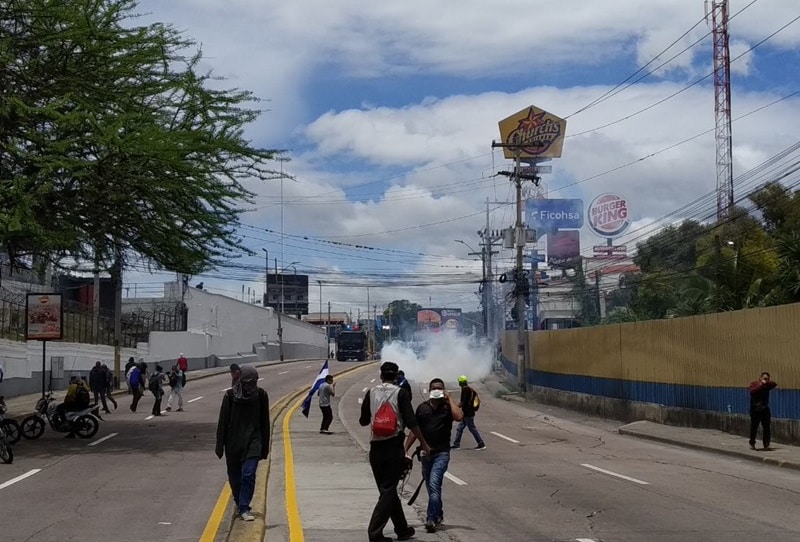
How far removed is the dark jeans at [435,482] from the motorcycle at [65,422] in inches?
593

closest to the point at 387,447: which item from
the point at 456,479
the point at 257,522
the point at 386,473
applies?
the point at 386,473

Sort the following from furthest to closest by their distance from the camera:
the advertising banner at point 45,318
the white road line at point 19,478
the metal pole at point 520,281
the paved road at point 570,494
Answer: the metal pole at point 520,281 → the advertising banner at point 45,318 → the white road line at point 19,478 → the paved road at point 570,494

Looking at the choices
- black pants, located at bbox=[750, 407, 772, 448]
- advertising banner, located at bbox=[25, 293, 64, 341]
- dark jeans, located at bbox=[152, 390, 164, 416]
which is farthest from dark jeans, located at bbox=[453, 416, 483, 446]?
advertising banner, located at bbox=[25, 293, 64, 341]

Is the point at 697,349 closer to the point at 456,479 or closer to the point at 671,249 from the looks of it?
the point at 456,479

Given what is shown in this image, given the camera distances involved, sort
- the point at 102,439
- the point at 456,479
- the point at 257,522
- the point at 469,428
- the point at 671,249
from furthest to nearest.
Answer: the point at 671,249 < the point at 102,439 < the point at 469,428 < the point at 456,479 < the point at 257,522

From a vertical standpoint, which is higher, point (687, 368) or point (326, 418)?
point (687, 368)

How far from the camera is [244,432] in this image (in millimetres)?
10734

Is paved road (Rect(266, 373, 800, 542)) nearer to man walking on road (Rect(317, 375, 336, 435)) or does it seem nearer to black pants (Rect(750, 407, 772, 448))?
man walking on road (Rect(317, 375, 336, 435))

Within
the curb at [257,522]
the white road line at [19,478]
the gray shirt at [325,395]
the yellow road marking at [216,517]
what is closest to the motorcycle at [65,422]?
the gray shirt at [325,395]

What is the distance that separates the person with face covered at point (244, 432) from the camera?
10.7m

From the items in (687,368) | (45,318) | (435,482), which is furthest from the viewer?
(45,318)

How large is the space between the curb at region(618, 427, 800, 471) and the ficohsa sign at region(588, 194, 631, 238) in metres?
57.9

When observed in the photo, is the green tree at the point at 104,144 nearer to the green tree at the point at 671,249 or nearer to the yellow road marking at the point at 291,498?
the yellow road marking at the point at 291,498

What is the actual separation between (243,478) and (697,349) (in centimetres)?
2011
